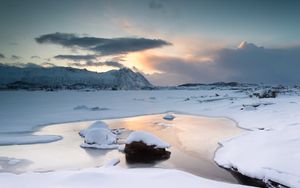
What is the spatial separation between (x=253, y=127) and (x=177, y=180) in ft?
51.4

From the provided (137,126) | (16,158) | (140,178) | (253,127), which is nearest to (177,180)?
(140,178)

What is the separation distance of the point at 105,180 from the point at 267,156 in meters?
6.95

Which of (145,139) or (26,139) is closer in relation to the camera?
(145,139)

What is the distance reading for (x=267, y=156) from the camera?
12711mm

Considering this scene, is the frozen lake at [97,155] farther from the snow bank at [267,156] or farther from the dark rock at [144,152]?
the snow bank at [267,156]

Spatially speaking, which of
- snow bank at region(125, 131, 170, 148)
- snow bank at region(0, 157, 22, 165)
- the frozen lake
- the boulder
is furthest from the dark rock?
snow bank at region(0, 157, 22, 165)

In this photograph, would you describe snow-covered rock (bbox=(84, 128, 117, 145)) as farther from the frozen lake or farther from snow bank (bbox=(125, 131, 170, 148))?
snow bank (bbox=(125, 131, 170, 148))

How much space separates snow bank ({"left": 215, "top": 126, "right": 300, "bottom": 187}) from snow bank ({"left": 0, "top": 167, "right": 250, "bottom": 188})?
6.66ft

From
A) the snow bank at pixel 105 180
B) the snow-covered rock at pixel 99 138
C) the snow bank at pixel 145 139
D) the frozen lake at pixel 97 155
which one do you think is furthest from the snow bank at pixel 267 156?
the snow-covered rock at pixel 99 138

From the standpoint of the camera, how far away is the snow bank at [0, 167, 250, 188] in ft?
30.9

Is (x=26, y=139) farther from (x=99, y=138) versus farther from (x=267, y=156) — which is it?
(x=267, y=156)

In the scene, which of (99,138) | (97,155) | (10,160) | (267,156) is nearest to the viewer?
(267,156)

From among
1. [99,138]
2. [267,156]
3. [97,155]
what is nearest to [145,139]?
[97,155]

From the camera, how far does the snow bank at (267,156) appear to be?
1071cm
